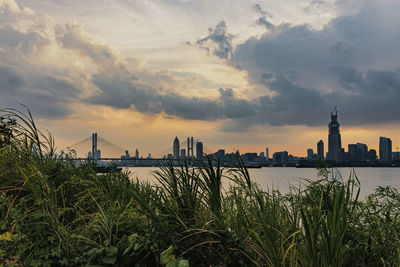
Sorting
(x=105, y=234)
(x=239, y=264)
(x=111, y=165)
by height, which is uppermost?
(x=111, y=165)

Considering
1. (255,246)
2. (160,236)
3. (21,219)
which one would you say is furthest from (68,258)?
(255,246)

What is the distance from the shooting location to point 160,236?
10.4 feet

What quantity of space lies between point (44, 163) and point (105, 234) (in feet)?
6.44

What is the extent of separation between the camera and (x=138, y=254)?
311cm

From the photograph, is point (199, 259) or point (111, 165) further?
point (111, 165)

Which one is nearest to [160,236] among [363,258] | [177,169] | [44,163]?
[177,169]

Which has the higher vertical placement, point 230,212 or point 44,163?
point 44,163

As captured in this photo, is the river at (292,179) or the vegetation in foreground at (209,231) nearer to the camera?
the vegetation in foreground at (209,231)

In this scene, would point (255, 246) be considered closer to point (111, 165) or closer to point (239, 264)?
point (239, 264)

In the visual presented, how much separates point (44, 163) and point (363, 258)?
4082 millimetres

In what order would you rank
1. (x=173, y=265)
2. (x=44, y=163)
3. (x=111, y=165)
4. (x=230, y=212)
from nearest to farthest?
(x=173, y=265), (x=230, y=212), (x=44, y=163), (x=111, y=165)

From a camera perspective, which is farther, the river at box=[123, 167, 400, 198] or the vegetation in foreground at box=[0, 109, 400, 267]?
the river at box=[123, 167, 400, 198]

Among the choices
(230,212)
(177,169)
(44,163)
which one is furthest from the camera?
(44,163)

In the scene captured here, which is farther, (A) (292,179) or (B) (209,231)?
(A) (292,179)
